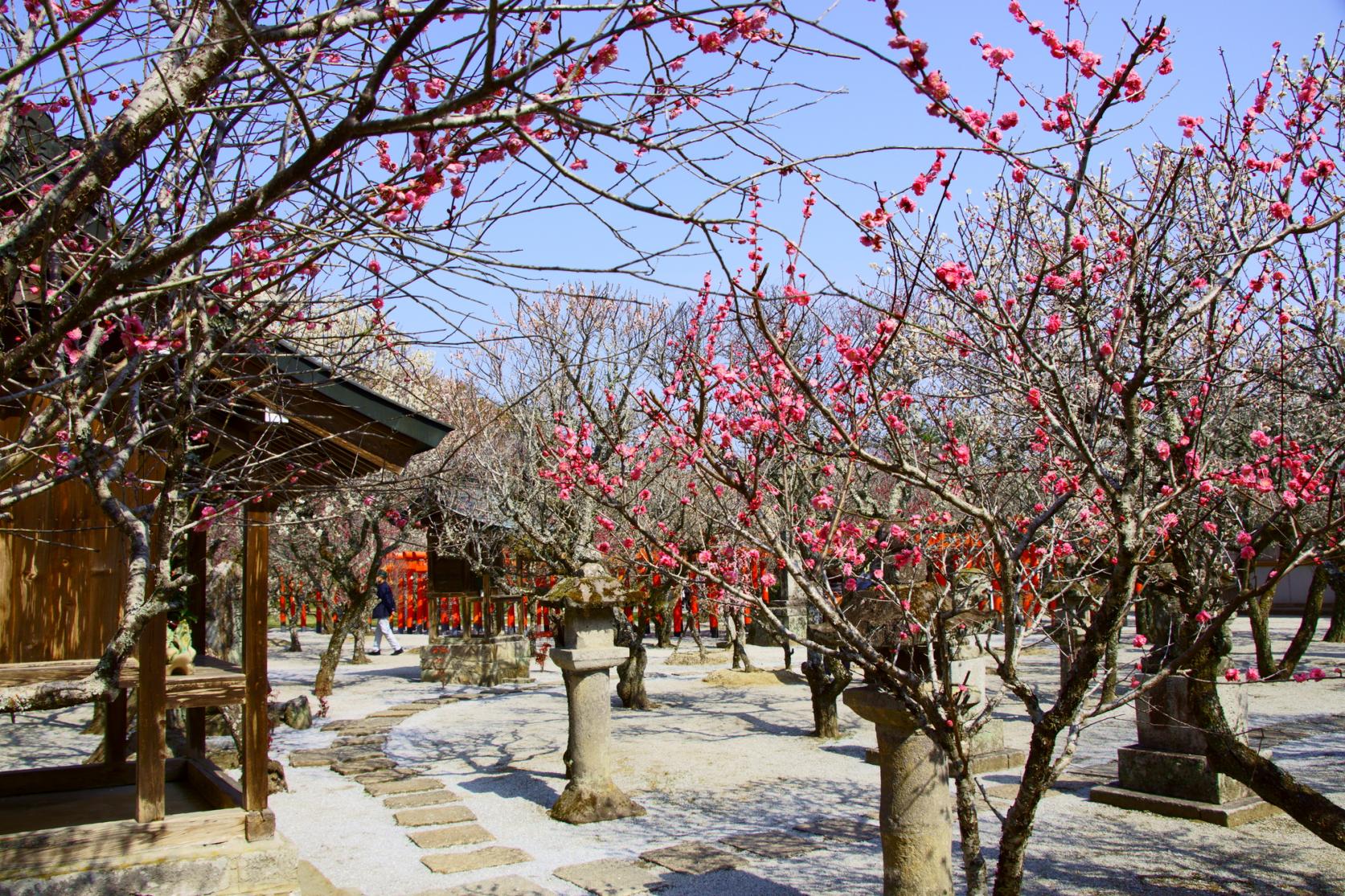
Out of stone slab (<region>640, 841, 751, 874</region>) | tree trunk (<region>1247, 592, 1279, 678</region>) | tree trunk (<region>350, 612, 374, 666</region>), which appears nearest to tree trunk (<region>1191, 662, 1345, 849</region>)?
stone slab (<region>640, 841, 751, 874</region>)

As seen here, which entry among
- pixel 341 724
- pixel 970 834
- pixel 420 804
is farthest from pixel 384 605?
pixel 970 834

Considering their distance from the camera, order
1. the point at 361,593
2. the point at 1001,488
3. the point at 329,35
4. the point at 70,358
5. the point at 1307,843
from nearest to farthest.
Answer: the point at 329,35 < the point at 70,358 < the point at 1307,843 < the point at 1001,488 < the point at 361,593

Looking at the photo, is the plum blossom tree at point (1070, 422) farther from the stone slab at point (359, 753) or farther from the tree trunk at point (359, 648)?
the tree trunk at point (359, 648)

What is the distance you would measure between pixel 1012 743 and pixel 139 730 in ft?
28.9

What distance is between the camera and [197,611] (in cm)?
707

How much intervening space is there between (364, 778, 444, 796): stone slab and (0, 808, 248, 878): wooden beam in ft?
14.7

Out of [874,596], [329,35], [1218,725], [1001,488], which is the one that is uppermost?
[329,35]

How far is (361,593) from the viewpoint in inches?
579

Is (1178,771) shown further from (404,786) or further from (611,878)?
(404,786)

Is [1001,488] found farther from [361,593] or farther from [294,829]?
[361,593]

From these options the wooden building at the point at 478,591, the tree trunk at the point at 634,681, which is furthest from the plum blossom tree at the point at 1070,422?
the wooden building at the point at 478,591

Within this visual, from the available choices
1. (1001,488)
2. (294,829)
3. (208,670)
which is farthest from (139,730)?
(1001,488)

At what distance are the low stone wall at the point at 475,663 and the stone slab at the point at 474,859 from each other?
10242mm

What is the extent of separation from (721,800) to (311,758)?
4.71m
